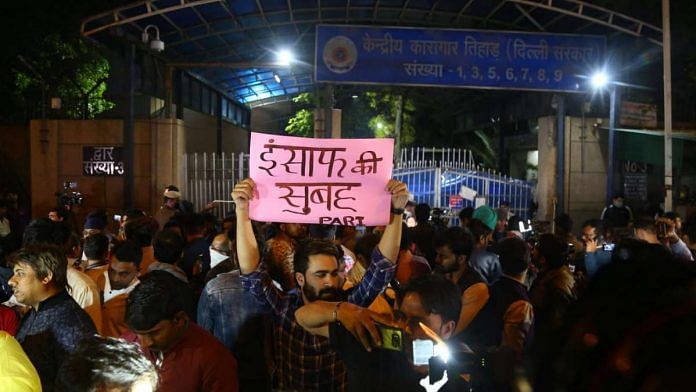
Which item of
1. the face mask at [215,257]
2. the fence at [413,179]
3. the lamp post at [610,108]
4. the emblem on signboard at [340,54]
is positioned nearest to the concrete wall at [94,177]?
the fence at [413,179]

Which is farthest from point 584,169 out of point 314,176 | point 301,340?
point 301,340

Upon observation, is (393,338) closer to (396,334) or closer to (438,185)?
(396,334)

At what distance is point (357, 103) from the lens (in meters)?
25.1

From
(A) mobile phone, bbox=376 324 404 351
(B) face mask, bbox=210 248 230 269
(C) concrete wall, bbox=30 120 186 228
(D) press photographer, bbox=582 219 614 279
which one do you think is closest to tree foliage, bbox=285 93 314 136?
(C) concrete wall, bbox=30 120 186 228

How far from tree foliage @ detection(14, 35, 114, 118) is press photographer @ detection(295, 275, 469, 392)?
44.8 feet

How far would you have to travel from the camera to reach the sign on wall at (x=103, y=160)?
1434 cm

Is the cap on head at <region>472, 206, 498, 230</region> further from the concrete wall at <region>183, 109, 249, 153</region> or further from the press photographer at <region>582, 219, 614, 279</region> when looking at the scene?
the concrete wall at <region>183, 109, 249, 153</region>

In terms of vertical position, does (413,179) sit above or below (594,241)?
above

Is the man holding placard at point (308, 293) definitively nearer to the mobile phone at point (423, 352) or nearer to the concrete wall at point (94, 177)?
the mobile phone at point (423, 352)

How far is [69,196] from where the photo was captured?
12625 millimetres

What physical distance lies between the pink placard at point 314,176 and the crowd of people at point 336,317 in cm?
17

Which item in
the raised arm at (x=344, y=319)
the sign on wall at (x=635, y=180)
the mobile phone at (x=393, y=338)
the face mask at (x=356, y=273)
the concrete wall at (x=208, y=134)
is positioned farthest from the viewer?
the concrete wall at (x=208, y=134)

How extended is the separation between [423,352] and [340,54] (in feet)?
38.7

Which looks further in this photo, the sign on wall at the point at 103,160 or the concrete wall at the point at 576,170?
the concrete wall at the point at 576,170
